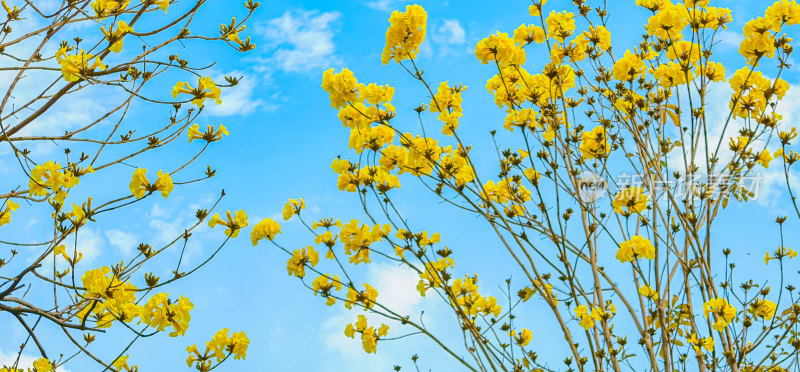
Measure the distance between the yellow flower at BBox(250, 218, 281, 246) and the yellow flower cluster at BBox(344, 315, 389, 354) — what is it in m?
0.71

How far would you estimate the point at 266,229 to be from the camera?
11.1 feet

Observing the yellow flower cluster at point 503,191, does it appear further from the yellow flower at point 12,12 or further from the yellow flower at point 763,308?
the yellow flower at point 12,12

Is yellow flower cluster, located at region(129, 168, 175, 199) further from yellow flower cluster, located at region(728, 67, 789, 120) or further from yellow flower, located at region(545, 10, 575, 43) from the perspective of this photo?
yellow flower cluster, located at region(728, 67, 789, 120)

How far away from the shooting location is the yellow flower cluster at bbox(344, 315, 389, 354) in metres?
3.54

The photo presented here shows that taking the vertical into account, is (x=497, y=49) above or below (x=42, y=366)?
above

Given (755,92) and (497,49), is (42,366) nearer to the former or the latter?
(497,49)

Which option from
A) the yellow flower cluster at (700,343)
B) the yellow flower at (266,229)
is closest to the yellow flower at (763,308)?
the yellow flower cluster at (700,343)

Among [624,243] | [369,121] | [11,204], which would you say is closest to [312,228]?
[369,121]

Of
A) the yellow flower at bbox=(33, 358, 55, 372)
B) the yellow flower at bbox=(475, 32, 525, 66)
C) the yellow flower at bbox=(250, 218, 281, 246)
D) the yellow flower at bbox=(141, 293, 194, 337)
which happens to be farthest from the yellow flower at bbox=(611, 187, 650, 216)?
the yellow flower at bbox=(33, 358, 55, 372)

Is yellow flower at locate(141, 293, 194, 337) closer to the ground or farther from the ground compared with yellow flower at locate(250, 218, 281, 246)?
closer to the ground

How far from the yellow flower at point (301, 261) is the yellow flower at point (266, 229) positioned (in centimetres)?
17

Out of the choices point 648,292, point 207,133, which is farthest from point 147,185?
point 648,292

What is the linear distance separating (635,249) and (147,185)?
2.45 m

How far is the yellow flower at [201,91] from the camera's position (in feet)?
9.05
